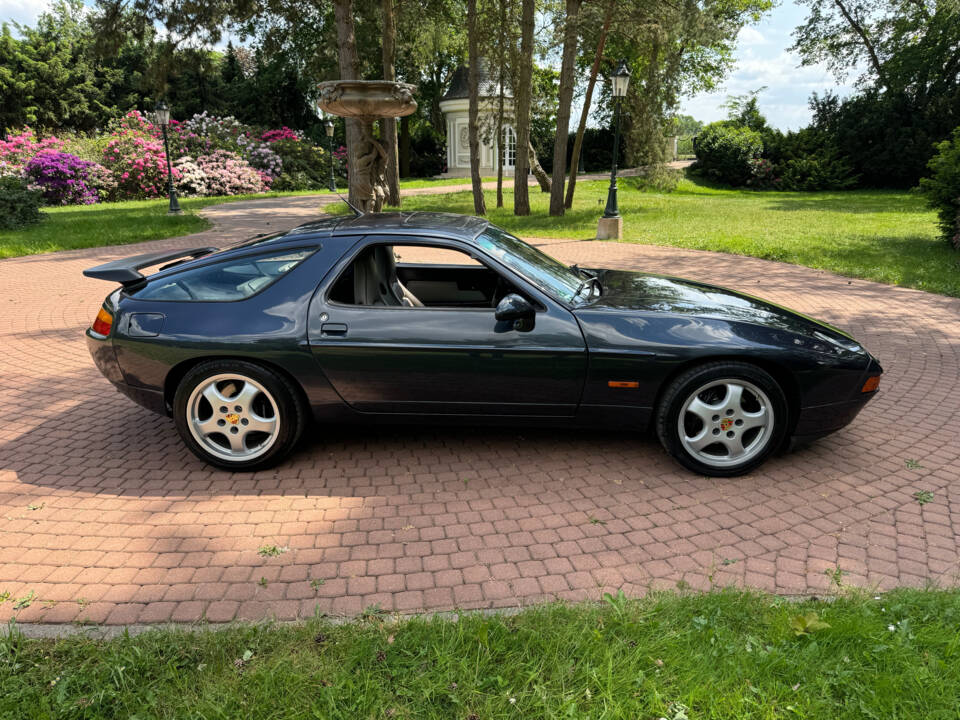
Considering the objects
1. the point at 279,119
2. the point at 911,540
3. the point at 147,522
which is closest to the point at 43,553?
the point at 147,522

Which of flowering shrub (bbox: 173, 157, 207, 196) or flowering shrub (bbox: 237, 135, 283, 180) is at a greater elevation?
flowering shrub (bbox: 237, 135, 283, 180)

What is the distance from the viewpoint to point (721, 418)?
3.76 m

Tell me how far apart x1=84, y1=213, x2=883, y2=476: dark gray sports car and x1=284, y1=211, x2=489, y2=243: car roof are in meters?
0.02

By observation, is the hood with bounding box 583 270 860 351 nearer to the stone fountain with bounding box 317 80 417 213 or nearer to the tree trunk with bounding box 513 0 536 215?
the stone fountain with bounding box 317 80 417 213

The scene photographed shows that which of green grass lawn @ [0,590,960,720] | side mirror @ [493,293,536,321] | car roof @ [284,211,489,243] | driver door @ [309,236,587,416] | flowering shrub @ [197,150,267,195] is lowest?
green grass lawn @ [0,590,960,720]

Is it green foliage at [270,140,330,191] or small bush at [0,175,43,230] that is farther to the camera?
green foliage at [270,140,330,191]

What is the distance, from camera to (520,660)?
7.92 ft

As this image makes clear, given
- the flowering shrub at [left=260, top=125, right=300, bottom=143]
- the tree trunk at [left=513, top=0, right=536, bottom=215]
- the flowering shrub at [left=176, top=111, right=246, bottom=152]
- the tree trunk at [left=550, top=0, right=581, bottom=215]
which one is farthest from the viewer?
the flowering shrub at [left=260, top=125, right=300, bottom=143]

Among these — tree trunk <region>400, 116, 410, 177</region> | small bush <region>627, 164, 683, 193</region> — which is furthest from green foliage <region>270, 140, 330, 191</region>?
small bush <region>627, 164, 683, 193</region>

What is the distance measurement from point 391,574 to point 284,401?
4.44ft

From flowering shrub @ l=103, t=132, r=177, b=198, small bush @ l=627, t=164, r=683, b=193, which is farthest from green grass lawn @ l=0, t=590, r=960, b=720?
flowering shrub @ l=103, t=132, r=177, b=198

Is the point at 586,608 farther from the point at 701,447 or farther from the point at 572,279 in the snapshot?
the point at 572,279

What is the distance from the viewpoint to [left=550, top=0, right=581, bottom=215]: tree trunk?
56.9 feet

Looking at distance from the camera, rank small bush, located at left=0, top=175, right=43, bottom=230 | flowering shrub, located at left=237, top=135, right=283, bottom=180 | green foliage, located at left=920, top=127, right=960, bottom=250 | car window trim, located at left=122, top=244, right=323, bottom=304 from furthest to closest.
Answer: flowering shrub, located at left=237, top=135, right=283, bottom=180, small bush, located at left=0, top=175, right=43, bottom=230, green foliage, located at left=920, top=127, right=960, bottom=250, car window trim, located at left=122, top=244, right=323, bottom=304
